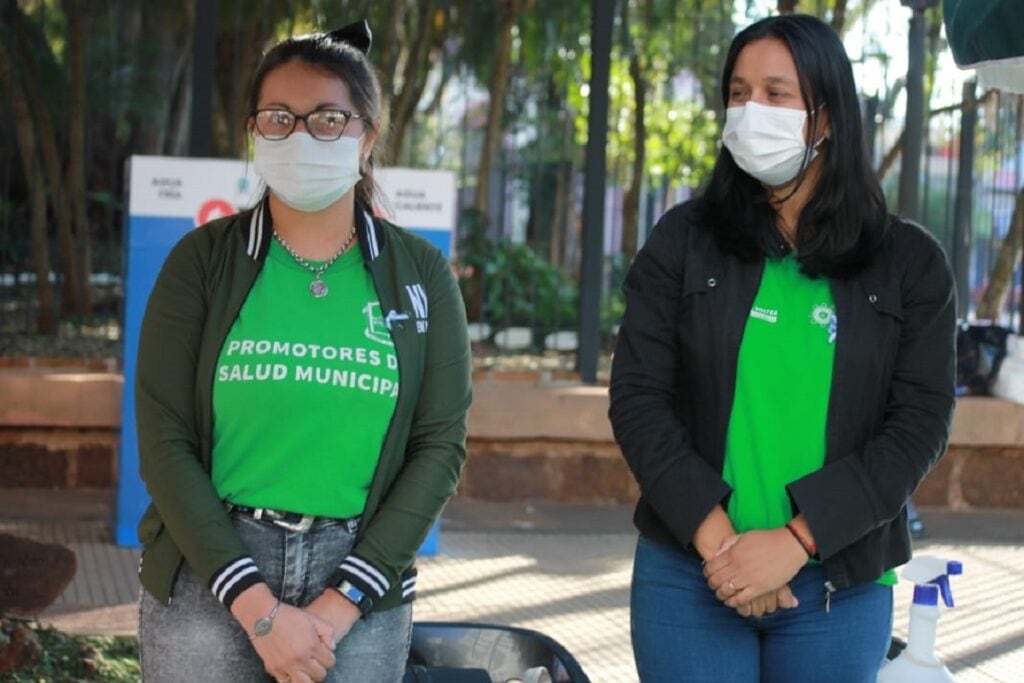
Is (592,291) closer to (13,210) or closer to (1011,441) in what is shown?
(1011,441)

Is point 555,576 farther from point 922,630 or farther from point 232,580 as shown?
point 232,580

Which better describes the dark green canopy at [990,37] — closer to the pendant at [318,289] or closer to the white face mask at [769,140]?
the white face mask at [769,140]

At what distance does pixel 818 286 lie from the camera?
3.14 meters

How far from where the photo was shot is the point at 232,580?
285 cm

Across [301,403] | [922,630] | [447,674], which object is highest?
[301,403]

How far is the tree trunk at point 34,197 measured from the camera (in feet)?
29.9

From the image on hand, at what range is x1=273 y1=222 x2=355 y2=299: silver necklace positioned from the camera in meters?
3.06

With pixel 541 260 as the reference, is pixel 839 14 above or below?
above

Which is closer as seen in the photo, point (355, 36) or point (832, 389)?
point (832, 389)

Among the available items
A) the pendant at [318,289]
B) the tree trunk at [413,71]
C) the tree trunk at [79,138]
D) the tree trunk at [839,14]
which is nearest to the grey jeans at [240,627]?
the pendant at [318,289]

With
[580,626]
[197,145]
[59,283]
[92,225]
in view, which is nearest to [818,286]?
[580,626]

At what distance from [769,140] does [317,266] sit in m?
0.91

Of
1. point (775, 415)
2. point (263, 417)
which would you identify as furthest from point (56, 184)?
point (775, 415)

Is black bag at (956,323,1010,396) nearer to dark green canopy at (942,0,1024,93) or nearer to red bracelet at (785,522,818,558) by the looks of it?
dark green canopy at (942,0,1024,93)
